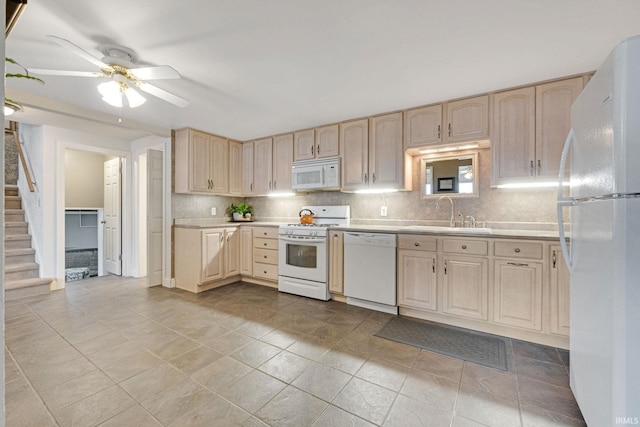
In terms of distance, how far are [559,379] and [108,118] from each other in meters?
5.14

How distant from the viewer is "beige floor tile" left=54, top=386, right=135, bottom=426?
57.0 inches

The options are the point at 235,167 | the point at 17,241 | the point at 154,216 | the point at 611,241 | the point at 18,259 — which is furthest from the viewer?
the point at 235,167

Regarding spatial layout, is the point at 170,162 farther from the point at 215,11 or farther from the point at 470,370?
the point at 470,370

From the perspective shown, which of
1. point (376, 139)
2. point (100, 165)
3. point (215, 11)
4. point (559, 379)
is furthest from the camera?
point (100, 165)

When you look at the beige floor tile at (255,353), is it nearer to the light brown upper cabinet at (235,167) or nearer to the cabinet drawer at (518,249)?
the cabinet drawer at (518,249)

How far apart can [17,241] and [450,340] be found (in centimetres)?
580

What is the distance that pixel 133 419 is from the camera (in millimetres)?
1456

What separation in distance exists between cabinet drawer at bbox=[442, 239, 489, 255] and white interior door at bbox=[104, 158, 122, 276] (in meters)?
5.18

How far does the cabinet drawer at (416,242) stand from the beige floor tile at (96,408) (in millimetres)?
2496

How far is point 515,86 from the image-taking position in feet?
8.32

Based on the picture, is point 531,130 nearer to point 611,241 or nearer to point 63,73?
point 611,241

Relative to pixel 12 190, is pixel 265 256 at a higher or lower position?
lower

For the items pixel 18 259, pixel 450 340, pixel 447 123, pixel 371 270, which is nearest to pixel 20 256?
pixel 18 259

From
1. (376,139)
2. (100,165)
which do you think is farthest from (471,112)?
(100,165)
